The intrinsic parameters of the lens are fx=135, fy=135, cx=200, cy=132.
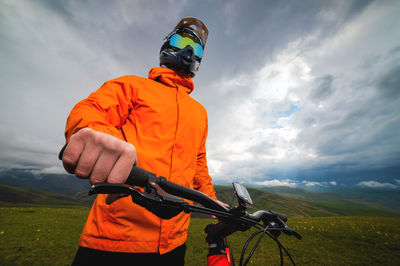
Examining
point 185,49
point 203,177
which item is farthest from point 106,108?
point 185,49

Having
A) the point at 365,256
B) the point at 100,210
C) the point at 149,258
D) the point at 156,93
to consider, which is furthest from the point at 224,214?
the point at 365,256

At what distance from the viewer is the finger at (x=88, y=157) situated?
594 mm

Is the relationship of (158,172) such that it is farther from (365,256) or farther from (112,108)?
(365,256)

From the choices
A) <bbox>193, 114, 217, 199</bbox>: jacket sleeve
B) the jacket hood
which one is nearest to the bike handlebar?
the jacket hood

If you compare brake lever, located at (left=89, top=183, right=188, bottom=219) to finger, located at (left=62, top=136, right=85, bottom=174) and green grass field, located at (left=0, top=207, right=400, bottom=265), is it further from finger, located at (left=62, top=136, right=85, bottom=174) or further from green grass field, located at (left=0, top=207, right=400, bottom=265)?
green grass field, located at (left=0, top=207, right=400, bottom=265)

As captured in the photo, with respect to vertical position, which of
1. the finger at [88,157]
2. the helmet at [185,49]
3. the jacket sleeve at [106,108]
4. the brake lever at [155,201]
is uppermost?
the helmet at [185,49]

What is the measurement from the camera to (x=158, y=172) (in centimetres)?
163

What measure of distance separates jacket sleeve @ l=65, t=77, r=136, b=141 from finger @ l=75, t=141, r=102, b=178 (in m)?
0.23

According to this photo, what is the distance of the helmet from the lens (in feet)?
9.03

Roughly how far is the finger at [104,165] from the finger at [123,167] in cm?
2

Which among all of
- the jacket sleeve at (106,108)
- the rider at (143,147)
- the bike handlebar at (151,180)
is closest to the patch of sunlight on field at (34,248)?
the rider at (143,147)

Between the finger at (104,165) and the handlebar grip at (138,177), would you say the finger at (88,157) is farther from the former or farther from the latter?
the handlebar grip at (138,177)

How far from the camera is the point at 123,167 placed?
61cm

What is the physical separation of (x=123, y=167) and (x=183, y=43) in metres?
3.36
